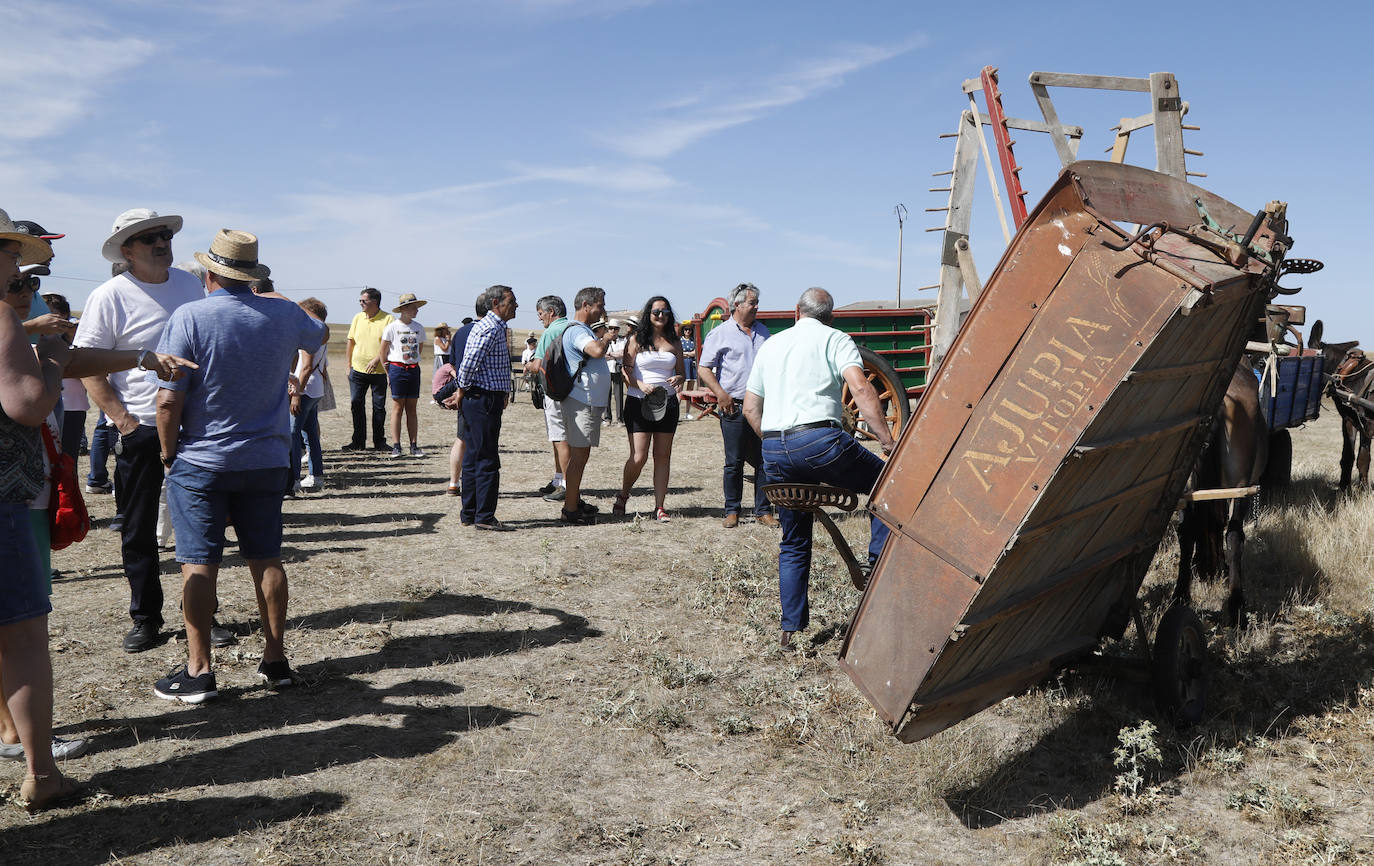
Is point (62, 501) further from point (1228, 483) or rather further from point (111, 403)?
point (1228, 483)

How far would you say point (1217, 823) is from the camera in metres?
3.39

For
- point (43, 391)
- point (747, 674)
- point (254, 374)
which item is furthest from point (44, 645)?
point (747, 674)

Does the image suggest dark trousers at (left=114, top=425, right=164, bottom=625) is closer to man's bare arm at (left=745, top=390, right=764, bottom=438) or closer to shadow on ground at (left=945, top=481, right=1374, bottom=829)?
man's bare arm at (left=745, top=390, right=764, bottom=438)

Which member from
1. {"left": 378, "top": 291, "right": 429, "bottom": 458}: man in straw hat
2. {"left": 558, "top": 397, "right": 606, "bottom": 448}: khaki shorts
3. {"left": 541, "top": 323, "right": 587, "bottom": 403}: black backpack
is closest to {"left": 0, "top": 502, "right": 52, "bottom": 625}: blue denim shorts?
{"left": 541, "top": 323, "right": 587, "bottom": 403}: black backpack

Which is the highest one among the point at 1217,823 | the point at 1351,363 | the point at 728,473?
the point at 1351,363

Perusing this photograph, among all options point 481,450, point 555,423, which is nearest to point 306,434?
point 481,450

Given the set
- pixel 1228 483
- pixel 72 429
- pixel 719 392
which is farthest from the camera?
pixel 719 392

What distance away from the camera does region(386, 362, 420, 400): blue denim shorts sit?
11.6 meters

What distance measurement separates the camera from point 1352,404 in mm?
10141

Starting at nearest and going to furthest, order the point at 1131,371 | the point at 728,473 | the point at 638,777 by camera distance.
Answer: the point at 1131,371, the point at 638,777, the point at 728,473

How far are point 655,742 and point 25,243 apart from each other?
9.87 ft

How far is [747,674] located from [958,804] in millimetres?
1556

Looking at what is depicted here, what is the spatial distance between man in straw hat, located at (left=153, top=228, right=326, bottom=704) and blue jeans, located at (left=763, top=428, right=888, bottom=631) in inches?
94.1

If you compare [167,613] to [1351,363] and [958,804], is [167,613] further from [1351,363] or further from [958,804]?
[1351,363]
